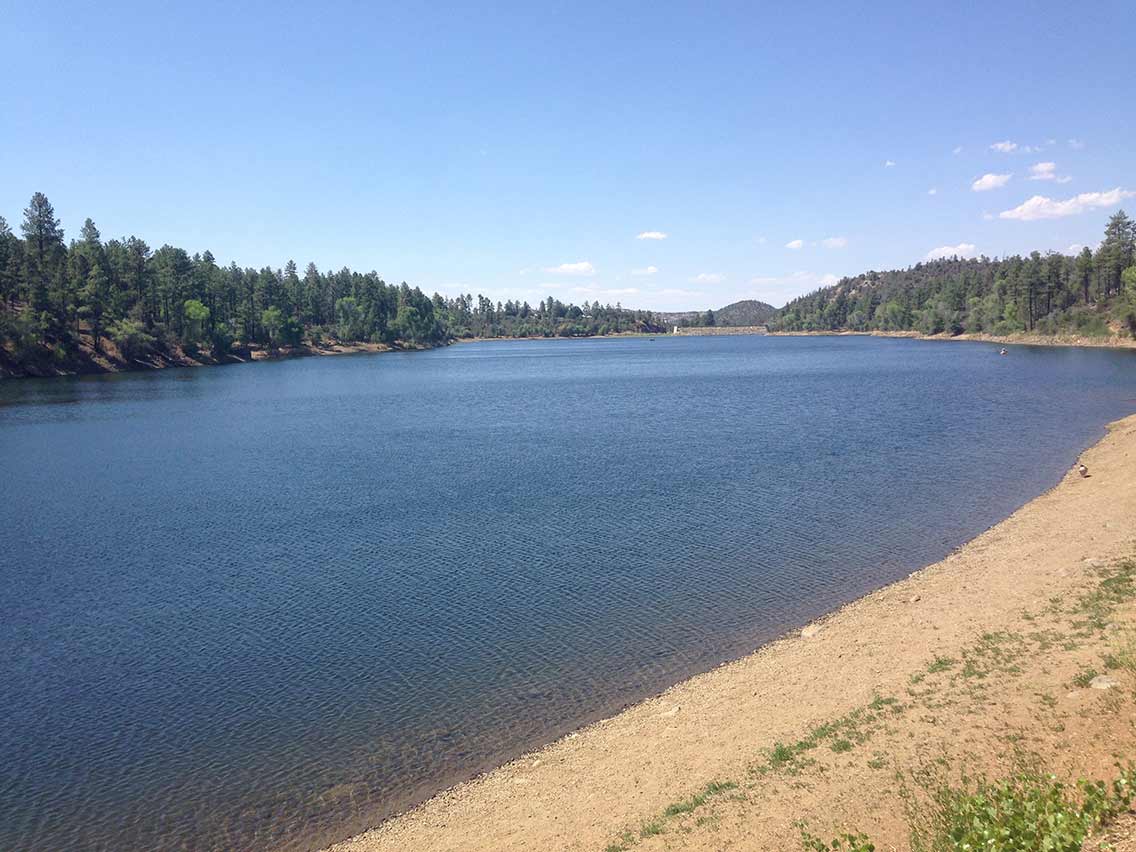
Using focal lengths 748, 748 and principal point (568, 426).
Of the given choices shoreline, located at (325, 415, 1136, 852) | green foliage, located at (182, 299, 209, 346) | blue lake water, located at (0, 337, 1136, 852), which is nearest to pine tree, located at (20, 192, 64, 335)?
green foliage, located at (182, 299, 209, 346)

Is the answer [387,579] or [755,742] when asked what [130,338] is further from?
[755,742]

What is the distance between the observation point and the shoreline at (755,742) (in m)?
10.5

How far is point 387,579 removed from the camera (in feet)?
81.3

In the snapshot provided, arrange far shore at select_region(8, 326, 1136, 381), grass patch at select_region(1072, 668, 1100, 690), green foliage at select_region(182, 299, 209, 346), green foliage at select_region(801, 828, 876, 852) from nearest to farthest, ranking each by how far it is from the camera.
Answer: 1. green foliage at select_region(801, 828, 876, 852)
2. grass patch at select_region(1072, 668, 1100, 690)
3. far shore at select_region(8, 326, 1136, 381)
4. green foliage at select_region(182, 299, 209, 346)

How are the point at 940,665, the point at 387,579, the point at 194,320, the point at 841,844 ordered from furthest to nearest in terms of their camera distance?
the point at 194,320, the point at 387,579, the point at 940,665, the point at 841,844

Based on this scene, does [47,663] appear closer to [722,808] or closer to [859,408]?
[722,808]

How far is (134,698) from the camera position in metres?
17.5

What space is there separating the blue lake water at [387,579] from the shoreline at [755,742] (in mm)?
1027

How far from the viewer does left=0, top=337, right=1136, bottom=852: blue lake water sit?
1457 centimetres

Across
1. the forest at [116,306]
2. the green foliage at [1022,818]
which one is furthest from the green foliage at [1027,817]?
the forest at [116,306]

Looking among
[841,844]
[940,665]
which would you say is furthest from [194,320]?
[841,844]

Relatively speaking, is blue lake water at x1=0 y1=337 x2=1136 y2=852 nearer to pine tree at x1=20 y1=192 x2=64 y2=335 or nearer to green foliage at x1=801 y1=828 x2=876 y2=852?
green foliage at x1=801 y1=828 x2=876 y2=852

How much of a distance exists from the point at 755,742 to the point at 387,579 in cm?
1492

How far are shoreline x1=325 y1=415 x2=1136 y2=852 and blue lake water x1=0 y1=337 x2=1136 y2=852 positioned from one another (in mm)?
1027
